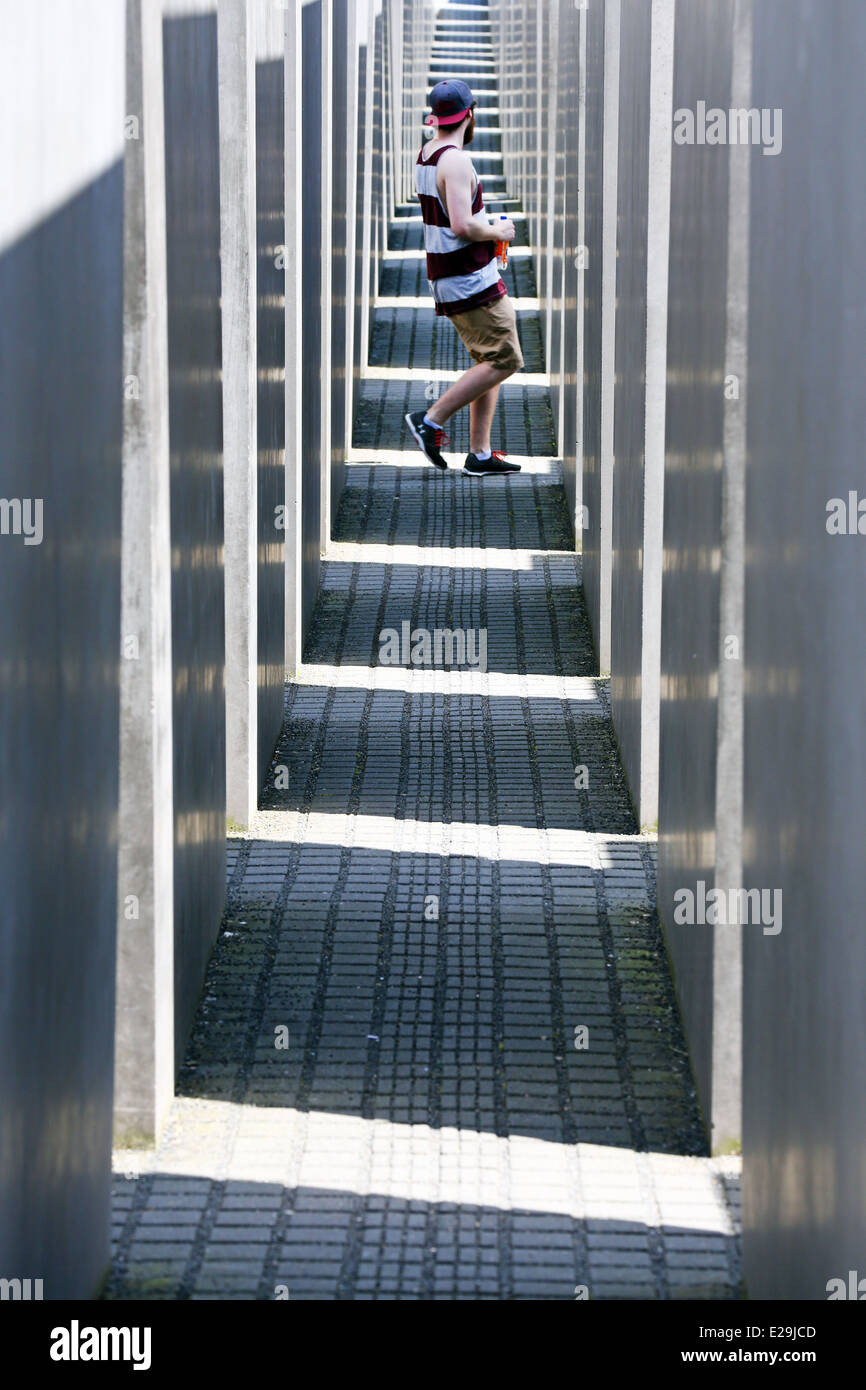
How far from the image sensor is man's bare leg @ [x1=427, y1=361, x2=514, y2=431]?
13.5m

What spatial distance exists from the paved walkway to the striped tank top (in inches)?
95.6

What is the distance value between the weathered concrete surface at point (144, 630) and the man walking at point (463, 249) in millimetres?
6565

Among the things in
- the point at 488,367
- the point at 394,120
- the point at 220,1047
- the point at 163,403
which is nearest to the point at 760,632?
the point at 163,403

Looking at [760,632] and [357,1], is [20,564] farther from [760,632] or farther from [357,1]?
[357,1]

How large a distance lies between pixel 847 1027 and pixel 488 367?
10.1 meters

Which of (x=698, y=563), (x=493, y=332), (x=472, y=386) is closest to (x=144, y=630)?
(x=698, y=563)

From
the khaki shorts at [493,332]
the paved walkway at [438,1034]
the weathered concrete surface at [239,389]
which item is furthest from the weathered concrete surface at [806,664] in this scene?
the khaki shorts at [493,332]

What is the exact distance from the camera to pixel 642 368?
8531mm

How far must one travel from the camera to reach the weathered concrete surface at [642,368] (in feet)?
26.8

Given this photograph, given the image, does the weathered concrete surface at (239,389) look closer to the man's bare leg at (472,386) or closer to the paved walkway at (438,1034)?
the paved walkway at (438,1034)

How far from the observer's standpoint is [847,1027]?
149 inches

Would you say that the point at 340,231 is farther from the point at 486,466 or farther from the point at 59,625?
the point at 59,625

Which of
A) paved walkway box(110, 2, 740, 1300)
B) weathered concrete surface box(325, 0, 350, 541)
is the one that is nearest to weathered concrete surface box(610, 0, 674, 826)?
paved walkway box(110, 2, 740, 1300)

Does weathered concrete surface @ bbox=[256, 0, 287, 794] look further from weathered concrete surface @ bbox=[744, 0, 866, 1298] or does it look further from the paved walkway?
weathered concrete surface @ bbox=[744, 0, 866, 1298]
